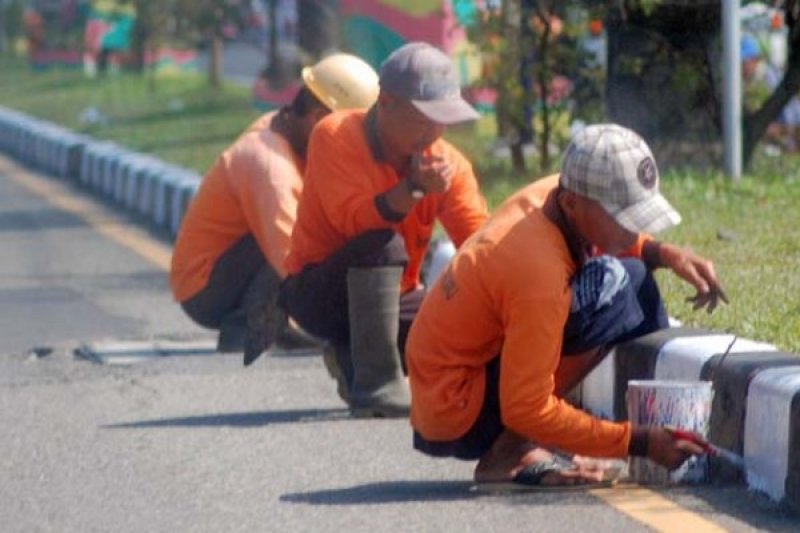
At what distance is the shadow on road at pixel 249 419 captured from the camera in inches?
312

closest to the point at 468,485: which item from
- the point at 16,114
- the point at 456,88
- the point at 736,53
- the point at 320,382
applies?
the point at 456,88

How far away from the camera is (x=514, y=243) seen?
622 centimetres

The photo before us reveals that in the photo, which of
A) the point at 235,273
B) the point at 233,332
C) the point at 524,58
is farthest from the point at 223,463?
the point at 524,58

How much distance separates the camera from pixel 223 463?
23.5ft

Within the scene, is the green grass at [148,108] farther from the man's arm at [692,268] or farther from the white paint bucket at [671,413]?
the white paint bucket at [671,413]

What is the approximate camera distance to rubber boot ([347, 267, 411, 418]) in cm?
778

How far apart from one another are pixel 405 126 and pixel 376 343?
784 mm

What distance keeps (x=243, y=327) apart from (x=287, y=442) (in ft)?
5.77

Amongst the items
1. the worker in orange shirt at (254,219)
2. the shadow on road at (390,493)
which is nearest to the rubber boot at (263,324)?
the worker in orange shirt at (254,219)

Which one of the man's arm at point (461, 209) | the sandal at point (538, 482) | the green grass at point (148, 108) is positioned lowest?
the green grass at point (148, 108)

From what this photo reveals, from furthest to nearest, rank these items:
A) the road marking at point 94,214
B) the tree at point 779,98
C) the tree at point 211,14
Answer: the tree at point 211,14
the road marking at point 94,214
the tree at point 779,98

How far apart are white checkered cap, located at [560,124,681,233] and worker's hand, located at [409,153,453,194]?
1.16 m

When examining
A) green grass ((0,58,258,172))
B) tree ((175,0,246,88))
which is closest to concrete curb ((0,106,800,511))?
green grass ((0,58,258,172))

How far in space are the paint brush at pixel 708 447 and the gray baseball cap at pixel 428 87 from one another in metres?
1.41
